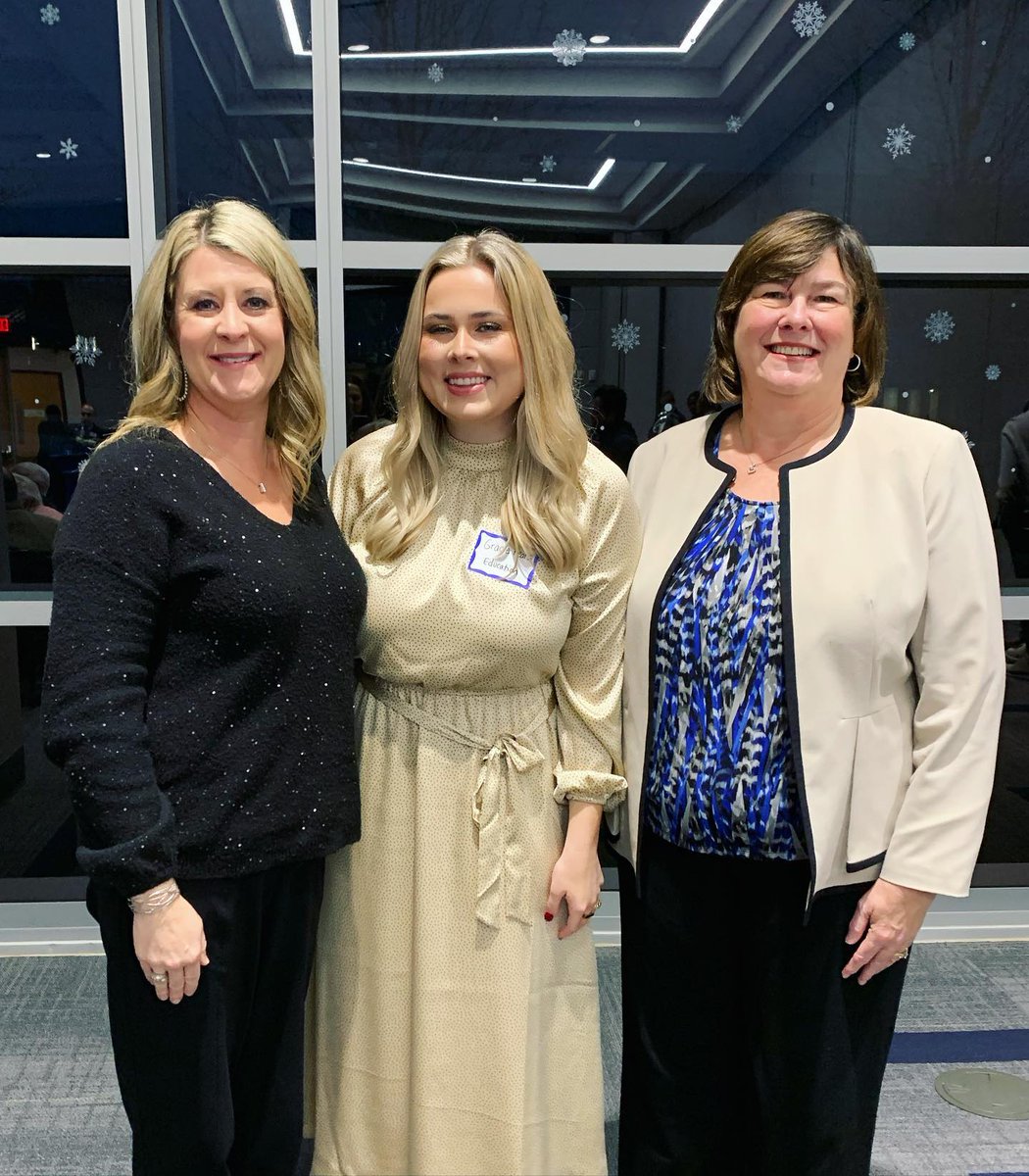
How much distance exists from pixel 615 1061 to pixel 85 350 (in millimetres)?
2586

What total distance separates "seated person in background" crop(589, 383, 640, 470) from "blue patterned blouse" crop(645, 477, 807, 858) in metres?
1.48

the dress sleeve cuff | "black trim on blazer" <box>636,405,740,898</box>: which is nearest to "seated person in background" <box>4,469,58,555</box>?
the dress sleeve cuff

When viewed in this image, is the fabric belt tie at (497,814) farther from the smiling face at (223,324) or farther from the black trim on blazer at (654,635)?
the smiling face at (223,324)

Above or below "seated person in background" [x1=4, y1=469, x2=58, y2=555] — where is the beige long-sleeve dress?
below

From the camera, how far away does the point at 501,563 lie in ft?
5.21

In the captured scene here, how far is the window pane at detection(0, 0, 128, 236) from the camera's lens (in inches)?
106

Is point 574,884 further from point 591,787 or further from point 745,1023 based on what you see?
point 745,1023

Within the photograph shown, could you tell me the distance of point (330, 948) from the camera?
168 centimetres

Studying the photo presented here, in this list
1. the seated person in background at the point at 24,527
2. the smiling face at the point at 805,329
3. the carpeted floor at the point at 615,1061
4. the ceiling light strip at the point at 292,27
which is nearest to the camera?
the smiling face at the point at 805,329

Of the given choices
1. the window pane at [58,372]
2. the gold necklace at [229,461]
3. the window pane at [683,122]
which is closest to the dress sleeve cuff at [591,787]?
the gold necklace at [229,461]

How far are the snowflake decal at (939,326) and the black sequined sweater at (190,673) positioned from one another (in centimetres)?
233

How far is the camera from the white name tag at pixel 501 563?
158 cm

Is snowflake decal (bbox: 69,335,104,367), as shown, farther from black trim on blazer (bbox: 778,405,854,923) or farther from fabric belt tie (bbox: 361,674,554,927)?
black trim on blazer (bbox: 778,405,854,923)

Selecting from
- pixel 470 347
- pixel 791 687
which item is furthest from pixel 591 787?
pixel 470 347
